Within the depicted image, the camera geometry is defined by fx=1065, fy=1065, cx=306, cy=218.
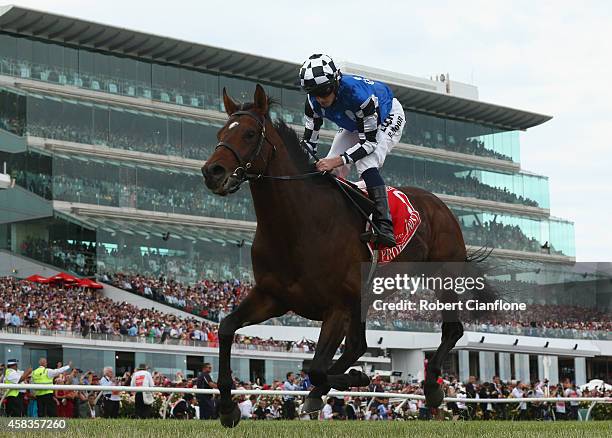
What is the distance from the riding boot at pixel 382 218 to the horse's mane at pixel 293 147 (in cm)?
52

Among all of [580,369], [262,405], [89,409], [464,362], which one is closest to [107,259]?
[464,362]

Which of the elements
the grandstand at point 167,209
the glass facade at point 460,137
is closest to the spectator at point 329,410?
the grandstand at point 167,209

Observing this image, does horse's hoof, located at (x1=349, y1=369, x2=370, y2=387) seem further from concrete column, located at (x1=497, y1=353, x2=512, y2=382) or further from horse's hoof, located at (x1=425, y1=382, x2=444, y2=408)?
concrete column, located at (x1=497, y1=353, x2=512, y2=382)

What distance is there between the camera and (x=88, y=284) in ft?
126

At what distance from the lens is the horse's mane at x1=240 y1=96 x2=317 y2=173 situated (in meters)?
7.17

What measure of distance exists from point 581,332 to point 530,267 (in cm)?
692

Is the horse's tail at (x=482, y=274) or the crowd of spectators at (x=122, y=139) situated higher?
the crowd of spectators at (x=122, y=139)

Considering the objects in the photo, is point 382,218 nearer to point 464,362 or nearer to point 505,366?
point 464,362

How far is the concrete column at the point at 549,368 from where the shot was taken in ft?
154

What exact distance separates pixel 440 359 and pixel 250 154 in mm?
2594

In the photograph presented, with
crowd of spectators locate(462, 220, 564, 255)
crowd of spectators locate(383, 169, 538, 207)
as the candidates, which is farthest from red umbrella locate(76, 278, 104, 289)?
crowd of spectators locate(462, 220, 564, 255)

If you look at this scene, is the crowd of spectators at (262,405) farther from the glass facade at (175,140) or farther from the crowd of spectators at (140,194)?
the glass facade at (175,140)

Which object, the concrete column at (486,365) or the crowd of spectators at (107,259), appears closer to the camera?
the crowd of spectators at (107,259)

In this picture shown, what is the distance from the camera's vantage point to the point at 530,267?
53.6 meters
